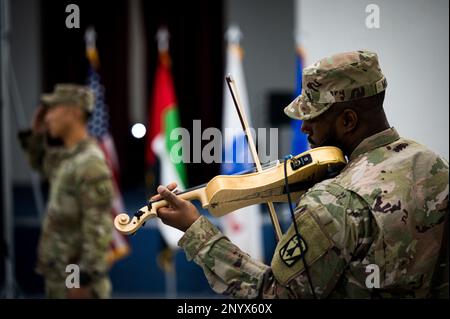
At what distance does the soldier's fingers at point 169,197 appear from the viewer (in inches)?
64.3

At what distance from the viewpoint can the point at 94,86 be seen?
165 inches

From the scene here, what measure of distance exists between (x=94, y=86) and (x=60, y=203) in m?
1.28

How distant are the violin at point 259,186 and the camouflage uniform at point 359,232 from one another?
0.05 m

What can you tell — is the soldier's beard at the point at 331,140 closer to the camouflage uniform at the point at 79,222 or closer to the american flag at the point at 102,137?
the camouflage uniform at the point at 79,222

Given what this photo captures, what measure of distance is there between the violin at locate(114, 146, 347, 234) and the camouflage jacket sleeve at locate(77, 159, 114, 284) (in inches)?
53.4

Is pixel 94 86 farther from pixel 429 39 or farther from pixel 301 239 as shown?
pixel 301 239

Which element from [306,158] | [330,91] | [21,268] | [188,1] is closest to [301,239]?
[306,158]

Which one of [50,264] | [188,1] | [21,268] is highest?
[188,1]

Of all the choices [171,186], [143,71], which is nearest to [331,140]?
[171,186]

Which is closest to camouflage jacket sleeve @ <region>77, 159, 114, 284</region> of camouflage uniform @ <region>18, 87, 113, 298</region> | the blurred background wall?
camouflage uniform @ <region>18, 87, 113, 298</region>

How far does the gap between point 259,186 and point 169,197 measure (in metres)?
0.21

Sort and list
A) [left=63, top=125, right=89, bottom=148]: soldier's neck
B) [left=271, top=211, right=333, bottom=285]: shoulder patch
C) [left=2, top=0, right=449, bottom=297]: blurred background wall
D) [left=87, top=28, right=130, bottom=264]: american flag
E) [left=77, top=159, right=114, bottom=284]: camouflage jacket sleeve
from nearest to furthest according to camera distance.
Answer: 1. [left=271, top=211, right=333, bottom=285]: shoulder patch
2. [left=77, top=159, right=114, bottom=284]: camouflage jacket sleeve
3. [left=63, top=125, right=89, bottom=148]: soldier's neck
4. [left=87, top=28, right=130, bottom=264]: american flag
5. [left=2, top=0, right=449, bottom=297]: blurred background wall

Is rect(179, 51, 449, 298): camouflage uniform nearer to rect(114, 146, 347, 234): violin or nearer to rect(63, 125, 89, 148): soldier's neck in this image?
rect(114, 146, 347, 234): violin

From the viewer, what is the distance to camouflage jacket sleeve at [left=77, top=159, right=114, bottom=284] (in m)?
2.98
